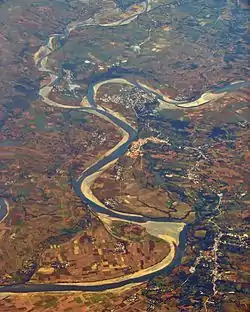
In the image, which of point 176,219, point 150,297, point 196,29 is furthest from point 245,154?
point 196,29

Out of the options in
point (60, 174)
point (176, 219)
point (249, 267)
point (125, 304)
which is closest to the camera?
point (125, 304)

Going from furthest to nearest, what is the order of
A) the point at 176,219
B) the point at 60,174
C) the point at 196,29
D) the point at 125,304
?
the point at 196,29, the point at 60,174, the point at 176,219, the point at 125,304

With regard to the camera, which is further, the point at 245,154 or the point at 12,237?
the point at 245,154

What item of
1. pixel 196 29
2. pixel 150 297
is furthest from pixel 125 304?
pixel 196 29

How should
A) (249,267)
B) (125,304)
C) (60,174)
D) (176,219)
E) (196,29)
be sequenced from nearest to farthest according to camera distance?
(125,304)
(249,267)
(176,219)
(60,174)
(196,29)

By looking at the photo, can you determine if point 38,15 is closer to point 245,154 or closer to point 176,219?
point 245,154

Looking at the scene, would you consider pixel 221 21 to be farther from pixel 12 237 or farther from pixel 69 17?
pixel 12 237
